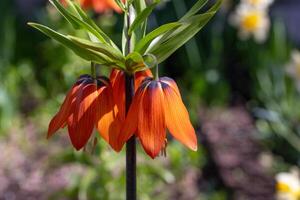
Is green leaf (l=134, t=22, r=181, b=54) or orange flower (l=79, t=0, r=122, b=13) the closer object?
green leaf (l=134, t=22, r=181, b=54)

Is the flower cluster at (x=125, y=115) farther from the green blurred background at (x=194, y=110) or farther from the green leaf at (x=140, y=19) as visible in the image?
the green blurred background at (x=194, y=110)

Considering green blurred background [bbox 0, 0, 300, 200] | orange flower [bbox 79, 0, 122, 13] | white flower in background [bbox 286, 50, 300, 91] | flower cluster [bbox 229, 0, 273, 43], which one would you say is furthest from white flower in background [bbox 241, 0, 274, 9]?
orange flower [bbox 79, 0, 122, 13]

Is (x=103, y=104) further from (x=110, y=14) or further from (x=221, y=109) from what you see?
(x=110, y=14)

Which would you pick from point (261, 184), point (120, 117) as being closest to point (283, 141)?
point (261, 184)

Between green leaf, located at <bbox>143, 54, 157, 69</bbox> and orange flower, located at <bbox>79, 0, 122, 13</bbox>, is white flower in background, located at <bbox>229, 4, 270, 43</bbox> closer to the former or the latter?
orange flower, located at <bbox>79, 0, 122, 13</bbox>

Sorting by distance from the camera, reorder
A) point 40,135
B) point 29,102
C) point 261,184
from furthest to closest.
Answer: point 29,102 → point 40,135 → point 261,184

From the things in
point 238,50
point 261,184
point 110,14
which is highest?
point 110,14
